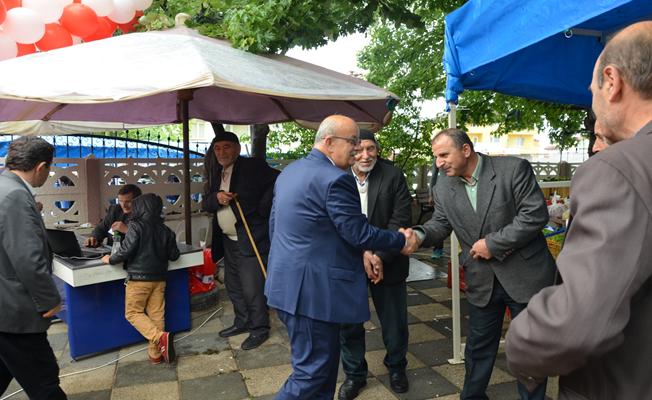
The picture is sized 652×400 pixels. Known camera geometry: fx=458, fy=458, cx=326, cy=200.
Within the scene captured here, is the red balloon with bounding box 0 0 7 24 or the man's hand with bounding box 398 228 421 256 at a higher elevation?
the red balloon with bounding box 0 0 7 24

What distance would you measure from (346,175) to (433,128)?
314 inches

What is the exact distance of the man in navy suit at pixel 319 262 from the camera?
2451 mm

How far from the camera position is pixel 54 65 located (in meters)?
3.40

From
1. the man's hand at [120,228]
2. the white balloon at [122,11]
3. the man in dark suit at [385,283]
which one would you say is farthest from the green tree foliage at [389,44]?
the man's hand at [120,228]

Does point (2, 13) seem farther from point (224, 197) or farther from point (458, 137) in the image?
point (458, 137)

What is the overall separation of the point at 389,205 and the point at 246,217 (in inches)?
61.7

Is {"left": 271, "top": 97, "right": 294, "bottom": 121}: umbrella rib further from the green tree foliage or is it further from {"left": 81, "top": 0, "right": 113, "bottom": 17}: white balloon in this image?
{"left": 81, "top": 0, "right": 113, "bottom": 17}: white balloon

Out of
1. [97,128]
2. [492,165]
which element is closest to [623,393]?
[492,165]

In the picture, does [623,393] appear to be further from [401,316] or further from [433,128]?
[433,128]

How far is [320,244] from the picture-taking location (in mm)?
2488

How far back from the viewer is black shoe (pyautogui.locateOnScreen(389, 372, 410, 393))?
3271 mm

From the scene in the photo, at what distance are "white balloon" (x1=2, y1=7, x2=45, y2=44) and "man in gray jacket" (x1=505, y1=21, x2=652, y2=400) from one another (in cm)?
526

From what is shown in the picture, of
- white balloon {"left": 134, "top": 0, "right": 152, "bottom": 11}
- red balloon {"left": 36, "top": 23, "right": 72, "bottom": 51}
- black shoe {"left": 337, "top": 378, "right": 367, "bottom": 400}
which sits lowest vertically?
black shoe {"left": 337, "top": 378, "right": 367, "bottom": 400}

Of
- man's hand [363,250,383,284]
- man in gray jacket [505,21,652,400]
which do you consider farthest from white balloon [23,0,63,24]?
man in gray jacket [505,21,652,400]
